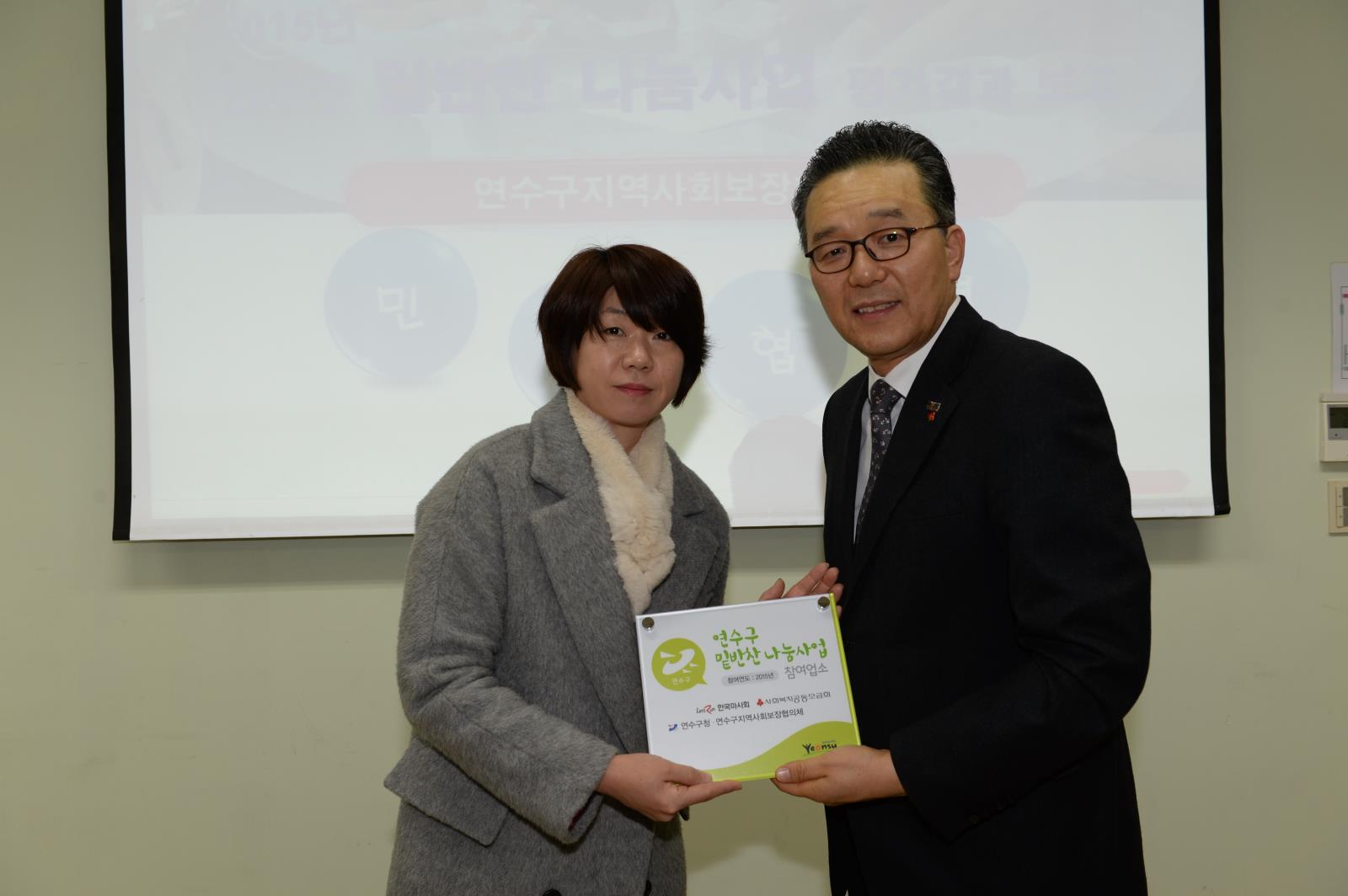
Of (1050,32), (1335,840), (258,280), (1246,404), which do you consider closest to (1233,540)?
(1246,404)

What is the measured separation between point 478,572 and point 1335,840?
2797 millimetres

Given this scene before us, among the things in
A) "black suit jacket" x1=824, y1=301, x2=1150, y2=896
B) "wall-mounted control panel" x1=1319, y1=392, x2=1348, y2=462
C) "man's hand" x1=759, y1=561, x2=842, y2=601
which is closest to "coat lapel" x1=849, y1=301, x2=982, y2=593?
"black suit jacket" x1=824, y1=301, x2=1150, y2=896

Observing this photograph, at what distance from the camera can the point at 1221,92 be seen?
2.67m

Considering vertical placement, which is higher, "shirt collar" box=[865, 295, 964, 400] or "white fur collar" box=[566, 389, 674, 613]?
"shirt collar" box=[865, 295, 964, 400]

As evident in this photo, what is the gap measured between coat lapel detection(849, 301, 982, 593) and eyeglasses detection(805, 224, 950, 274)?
5.8 inches

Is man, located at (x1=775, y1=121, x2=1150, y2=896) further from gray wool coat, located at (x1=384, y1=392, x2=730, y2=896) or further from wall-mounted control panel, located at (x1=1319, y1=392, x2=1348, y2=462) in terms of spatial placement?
wall-mounted control panel, located at (x1=1319, y1=392, x2=1348, y2=462)

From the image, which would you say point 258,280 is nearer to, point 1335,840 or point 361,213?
point 361,213

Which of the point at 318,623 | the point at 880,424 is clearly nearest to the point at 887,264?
the point at 880,424

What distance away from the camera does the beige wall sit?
2.54 meters

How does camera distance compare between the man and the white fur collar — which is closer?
the man

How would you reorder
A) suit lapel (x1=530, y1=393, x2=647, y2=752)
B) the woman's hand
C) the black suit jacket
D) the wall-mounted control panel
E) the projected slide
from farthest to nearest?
the wall-mounted control panel, the projected slide, suit lapel (x1=530, y1=393, x2=647, y2=752), the woman's hand, the black suit jacket

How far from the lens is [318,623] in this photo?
8.48ft

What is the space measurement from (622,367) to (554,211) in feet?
3.75

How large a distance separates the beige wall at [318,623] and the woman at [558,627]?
1176 millimetres
